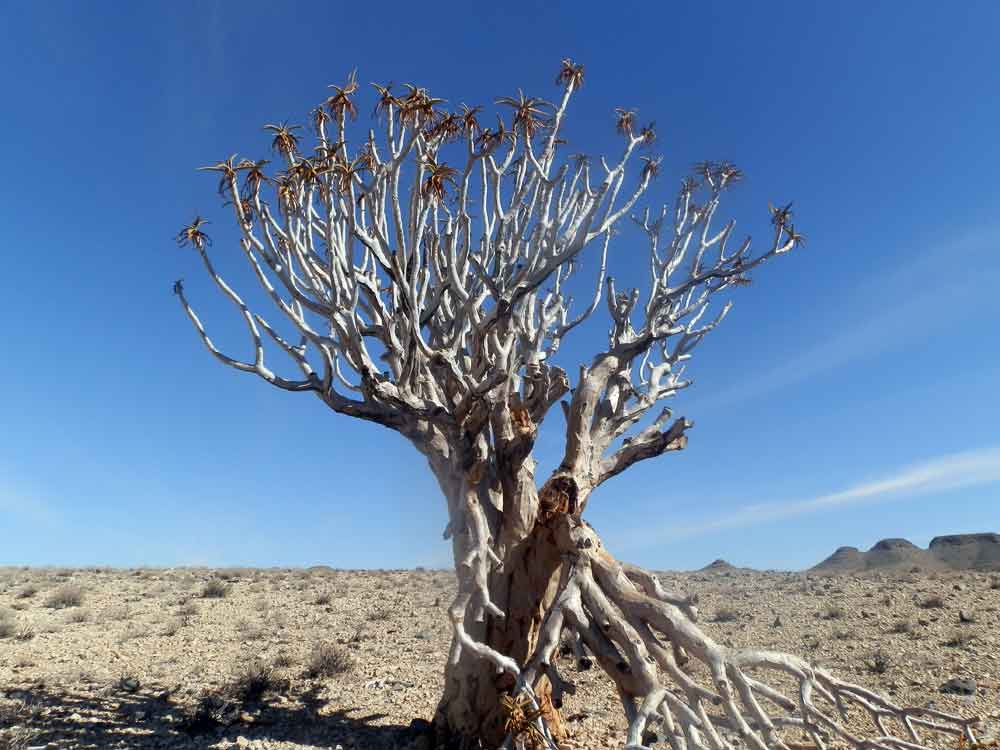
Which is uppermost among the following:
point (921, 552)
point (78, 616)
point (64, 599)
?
point (921, 552)

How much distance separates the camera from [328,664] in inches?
357

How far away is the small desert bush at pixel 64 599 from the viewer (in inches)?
573

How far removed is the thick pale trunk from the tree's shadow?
31.2 inches

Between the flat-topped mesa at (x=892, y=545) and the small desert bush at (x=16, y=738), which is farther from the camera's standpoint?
the flat-topped mesa at (x=892, y=545)

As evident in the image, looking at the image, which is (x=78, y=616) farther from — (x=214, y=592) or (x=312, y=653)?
(x=312, y=653)

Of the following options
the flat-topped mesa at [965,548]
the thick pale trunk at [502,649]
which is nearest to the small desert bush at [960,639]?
the thick pale trunk at [502,649]

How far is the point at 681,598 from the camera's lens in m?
5.41

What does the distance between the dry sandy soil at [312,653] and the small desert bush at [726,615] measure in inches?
2.1

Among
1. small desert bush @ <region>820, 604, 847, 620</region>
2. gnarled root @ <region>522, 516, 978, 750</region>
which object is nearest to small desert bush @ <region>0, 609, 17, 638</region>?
gnarled root @ <region>522, 516, 978, 750</region>

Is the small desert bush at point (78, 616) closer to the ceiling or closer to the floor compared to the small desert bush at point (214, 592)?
closer to the floor

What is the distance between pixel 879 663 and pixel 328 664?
7.19 metres

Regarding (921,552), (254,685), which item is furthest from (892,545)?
(254,685)

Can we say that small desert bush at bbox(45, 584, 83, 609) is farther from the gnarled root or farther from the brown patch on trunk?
the gnarled root

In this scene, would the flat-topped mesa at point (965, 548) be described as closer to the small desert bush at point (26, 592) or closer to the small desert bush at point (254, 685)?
the small desert bush at point (254, 685)
